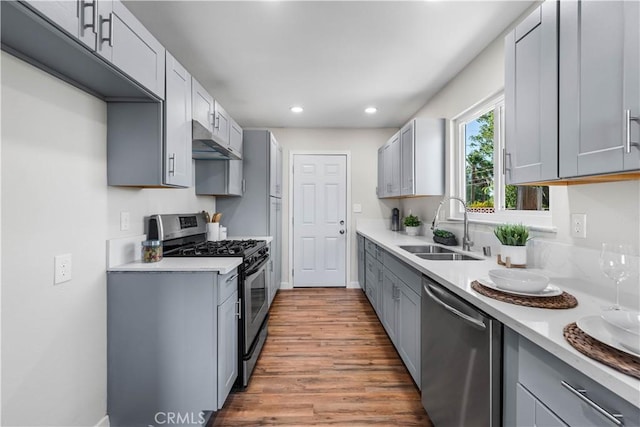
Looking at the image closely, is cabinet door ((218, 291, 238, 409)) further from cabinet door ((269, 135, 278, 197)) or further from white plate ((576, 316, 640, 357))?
cabinet door ((269, 135, 278, 197))

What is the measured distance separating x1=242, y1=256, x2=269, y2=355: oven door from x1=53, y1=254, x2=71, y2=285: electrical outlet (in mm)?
950

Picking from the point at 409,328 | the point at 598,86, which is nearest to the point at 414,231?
the point at 409,328

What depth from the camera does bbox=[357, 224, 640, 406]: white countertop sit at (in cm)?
62

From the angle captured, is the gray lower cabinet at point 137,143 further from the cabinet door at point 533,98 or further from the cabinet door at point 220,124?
the cabinet door at point 533,98

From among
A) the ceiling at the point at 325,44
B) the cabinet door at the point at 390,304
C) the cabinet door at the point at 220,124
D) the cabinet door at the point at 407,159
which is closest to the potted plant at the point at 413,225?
the cabinet door at the point at 407,159

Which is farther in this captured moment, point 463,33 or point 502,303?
point 463,33

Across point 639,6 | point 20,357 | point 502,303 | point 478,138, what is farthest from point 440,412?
point 478,138

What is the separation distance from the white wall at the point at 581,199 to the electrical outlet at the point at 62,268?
2489 mm

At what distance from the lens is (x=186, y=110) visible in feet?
6.39

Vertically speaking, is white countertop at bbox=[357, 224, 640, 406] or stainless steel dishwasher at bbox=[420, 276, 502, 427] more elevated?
white countertop at bbox=[357, 224, 640, 406]

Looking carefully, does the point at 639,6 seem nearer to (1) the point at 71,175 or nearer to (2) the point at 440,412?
(2) the point at 440,412

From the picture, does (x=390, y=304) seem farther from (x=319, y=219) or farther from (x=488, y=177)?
(x=319, y=219)

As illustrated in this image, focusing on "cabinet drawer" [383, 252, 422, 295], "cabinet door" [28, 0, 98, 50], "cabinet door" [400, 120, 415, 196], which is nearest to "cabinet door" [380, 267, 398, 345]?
"cabinet drawer" [383, 252, 422, 295]

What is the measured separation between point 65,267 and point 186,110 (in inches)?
46.2
